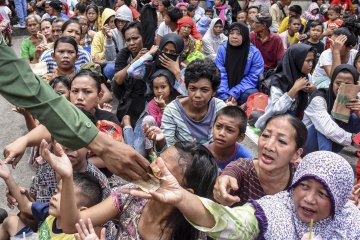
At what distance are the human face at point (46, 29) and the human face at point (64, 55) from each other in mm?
1765

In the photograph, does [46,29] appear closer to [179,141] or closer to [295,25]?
[295,25]

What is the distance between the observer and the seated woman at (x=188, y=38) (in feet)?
20.2

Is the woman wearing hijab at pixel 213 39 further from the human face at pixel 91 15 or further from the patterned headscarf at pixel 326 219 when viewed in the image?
the patterned headscarf at pixel 326 219

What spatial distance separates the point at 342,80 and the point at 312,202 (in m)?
2.58

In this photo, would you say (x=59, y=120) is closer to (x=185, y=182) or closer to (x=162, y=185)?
(x=162, y=185)

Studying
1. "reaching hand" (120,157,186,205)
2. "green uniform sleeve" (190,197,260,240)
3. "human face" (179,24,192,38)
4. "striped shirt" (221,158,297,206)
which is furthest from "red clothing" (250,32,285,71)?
"reaching hand" (120,157,186,205)

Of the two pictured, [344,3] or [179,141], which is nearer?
[179,141]

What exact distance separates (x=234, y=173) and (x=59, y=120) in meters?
1.03

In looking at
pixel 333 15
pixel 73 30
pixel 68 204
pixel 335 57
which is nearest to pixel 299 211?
pixel 68 204

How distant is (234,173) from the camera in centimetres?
249

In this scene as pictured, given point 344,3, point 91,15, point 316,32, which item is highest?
point 316,32

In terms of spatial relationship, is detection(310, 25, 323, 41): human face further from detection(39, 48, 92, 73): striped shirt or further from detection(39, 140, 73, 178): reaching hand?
detection(39, 140, 73, 178): reaching hand

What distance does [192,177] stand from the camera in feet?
7.06

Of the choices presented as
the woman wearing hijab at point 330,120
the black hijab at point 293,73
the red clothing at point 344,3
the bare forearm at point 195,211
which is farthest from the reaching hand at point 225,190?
the red clothing at point 344,3
